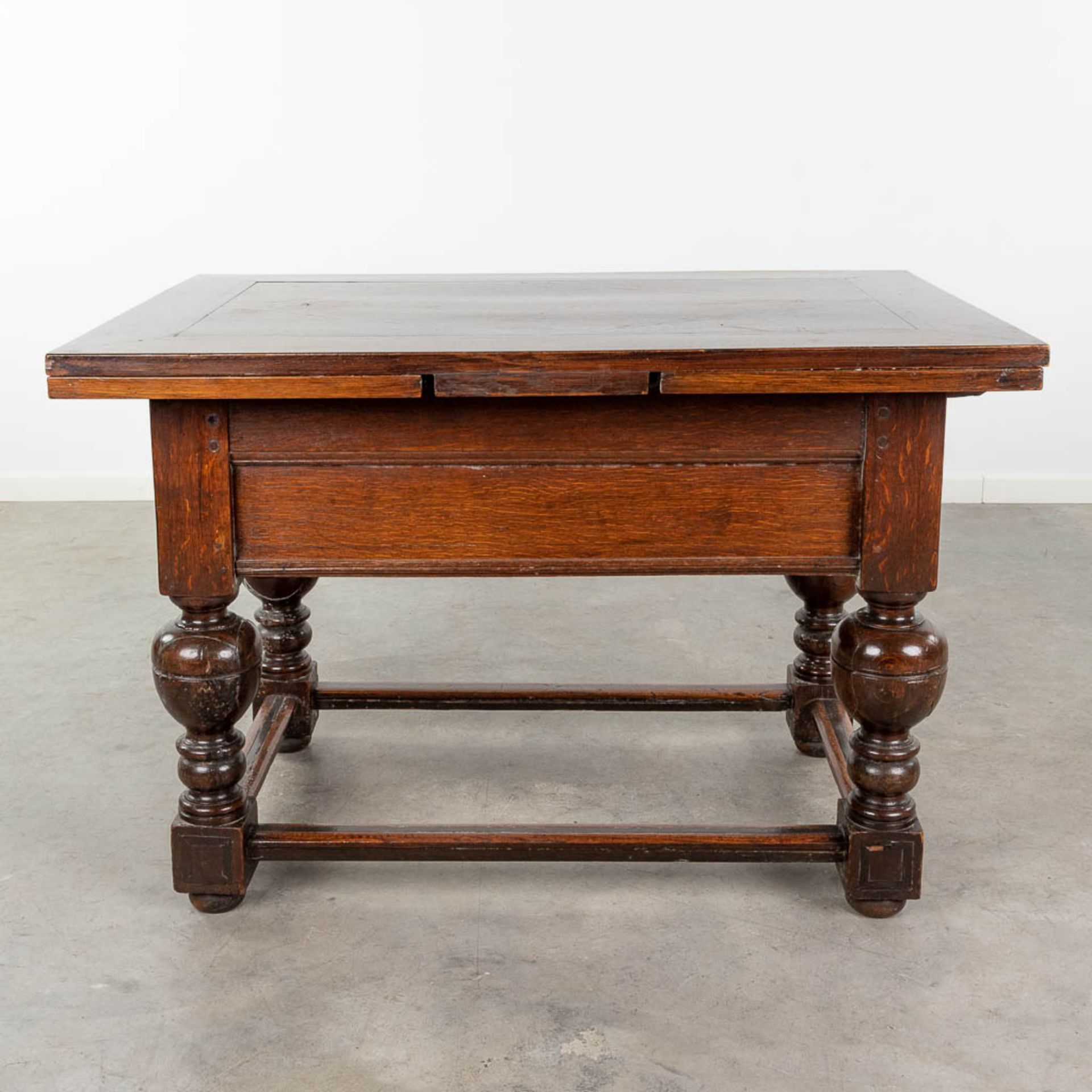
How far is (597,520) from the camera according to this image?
7.20 ft

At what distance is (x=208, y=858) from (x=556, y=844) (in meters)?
0.56

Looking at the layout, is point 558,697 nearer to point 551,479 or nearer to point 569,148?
point 551,479

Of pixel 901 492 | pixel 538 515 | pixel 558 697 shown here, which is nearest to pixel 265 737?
pixel 558 697

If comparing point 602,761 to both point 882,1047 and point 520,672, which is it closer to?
point 520,672

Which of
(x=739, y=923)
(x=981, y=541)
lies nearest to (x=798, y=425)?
(x=739, y=923)

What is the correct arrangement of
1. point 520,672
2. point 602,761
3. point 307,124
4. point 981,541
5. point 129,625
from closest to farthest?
1. point 602,761
2. point 520,672
3. point 129,625
4. point 981,541
5. point 307,124

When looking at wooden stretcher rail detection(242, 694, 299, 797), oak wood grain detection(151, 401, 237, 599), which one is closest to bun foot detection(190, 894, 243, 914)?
wooden stretcher rail detection(242, 694, 299, 797)

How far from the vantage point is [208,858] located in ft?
7.70

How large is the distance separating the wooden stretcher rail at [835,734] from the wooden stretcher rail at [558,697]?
0.30 ft

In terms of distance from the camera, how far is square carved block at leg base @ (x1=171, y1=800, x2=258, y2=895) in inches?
92.0

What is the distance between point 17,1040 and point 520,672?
5.30ft

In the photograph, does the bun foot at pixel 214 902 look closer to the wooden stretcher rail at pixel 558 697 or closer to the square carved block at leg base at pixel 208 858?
the square carved block at leg base at pixel 208 858

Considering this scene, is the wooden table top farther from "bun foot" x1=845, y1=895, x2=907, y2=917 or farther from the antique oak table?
"bun foot" x1=845, y1=895, x2=907, y2=917

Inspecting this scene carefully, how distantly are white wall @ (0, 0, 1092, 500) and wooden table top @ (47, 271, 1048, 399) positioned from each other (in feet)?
8.84
